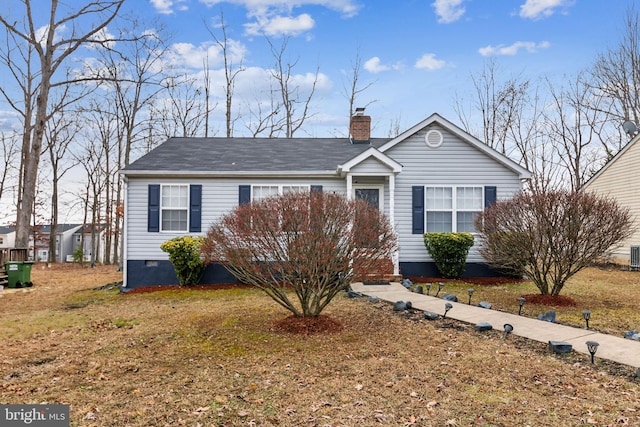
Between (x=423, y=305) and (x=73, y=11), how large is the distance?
1717 cm

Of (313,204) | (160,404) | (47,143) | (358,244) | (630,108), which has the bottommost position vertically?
(160,404)

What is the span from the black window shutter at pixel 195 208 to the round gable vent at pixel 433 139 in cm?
694

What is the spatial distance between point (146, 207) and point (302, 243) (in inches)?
309

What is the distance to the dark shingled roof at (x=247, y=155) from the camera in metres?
12.1

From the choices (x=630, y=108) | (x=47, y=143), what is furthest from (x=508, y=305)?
(x=47, y=143)

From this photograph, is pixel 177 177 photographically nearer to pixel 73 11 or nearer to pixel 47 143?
pixel 73 11

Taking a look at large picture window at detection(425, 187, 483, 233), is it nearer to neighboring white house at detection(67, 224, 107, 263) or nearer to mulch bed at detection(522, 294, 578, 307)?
mulch bed at detection(522, 294, 578, 307)

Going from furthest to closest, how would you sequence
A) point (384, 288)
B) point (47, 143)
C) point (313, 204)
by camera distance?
point (47, 143) < point (384, 288) < point (313, 204)

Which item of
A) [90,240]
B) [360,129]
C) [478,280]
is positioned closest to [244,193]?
[360,129]

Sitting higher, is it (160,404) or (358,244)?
(358,244)

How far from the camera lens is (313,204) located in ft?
19.5

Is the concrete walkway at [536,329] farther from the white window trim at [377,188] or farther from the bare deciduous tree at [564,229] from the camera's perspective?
→ the white window trim at [377,188]

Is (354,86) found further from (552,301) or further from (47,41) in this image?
(552,301)

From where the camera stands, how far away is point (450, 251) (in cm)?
1157
